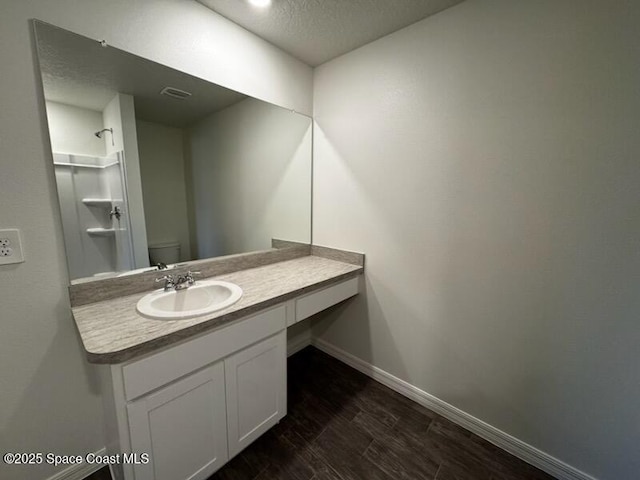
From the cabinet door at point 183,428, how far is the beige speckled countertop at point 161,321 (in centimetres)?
21

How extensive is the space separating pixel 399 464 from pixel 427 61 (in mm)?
2153

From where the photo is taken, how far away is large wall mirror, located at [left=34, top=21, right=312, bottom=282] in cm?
113

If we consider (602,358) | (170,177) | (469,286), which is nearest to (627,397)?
(602,358)

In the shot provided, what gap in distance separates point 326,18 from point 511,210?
55.8 inches

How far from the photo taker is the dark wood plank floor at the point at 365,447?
1288 mm

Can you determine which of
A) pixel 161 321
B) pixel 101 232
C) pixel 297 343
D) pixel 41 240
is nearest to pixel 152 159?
pixel 101 232

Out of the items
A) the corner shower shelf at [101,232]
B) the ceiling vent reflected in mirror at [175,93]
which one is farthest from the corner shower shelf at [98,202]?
the ceiling vent reflected in mirror at [175,93]

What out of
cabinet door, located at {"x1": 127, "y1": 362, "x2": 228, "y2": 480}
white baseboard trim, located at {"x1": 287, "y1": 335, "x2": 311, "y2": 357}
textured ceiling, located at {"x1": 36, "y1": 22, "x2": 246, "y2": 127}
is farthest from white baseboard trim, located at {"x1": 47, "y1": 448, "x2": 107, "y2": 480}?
textured ceiling, located at {"x1": 36, "y1": 22, "x2": 246, "y2": 127}

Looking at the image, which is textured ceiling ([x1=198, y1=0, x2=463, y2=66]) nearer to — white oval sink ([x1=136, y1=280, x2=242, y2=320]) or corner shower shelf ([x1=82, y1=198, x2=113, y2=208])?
corner shower shelf ([x1=82, y1=198, x2=113, y2=208])

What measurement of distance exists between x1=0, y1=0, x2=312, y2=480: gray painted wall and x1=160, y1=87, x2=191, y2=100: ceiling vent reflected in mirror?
120 millimetres

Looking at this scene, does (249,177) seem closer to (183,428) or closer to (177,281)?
(177,281)

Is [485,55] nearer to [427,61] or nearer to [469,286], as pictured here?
[427,61]

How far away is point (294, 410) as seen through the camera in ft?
5.46

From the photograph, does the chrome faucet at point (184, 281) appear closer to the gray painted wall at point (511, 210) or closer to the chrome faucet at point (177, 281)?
the chrome faucet at point (177, 281)
